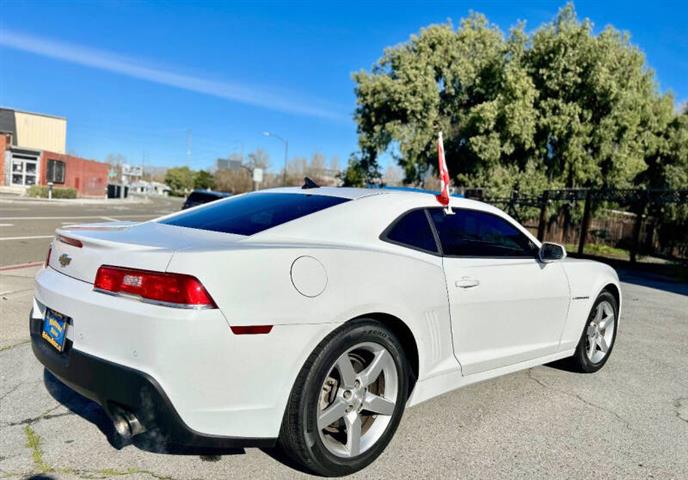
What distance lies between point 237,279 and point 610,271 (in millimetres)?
3811

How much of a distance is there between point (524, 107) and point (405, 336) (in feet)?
67.2

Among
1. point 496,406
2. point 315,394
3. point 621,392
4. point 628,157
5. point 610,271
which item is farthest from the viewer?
point 628,157

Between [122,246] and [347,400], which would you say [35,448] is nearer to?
[122,246]

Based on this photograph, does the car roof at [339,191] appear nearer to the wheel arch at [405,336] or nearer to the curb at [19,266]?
the wheel arch at [405,336]

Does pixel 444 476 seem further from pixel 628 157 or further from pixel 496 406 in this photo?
pixel 628 157

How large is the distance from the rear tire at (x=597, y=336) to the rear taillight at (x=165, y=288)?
11.4 feet

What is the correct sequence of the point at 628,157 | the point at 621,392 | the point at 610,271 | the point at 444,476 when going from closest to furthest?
the point at 444,476, the point at 621,392, the point at 610,271, the point at 628,157

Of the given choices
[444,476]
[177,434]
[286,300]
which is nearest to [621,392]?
[444,476]

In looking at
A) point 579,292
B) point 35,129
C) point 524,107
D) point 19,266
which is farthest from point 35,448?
point 35,129

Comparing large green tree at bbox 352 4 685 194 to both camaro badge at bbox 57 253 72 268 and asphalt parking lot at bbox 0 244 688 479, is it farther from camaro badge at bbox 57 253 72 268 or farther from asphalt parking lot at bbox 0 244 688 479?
camaro badge at bbox 57 253 72 268

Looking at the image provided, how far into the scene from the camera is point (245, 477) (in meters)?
2.63

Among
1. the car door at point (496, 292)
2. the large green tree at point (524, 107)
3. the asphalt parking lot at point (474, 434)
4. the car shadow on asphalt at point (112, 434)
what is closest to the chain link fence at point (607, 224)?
the large green tree at point (524, 107)

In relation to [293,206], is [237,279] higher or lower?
lower

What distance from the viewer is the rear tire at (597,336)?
4.48 m
